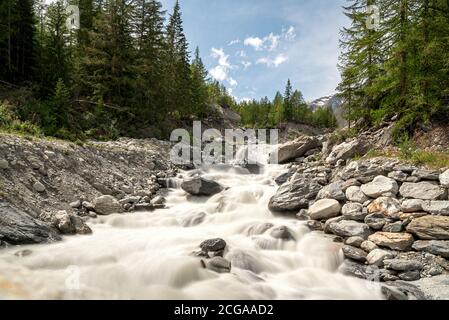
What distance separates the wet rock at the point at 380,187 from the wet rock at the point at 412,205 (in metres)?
0.80

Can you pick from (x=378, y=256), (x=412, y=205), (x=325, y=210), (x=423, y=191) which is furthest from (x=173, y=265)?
(x=423, y=191)

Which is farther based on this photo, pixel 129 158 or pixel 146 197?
pixel 129 158

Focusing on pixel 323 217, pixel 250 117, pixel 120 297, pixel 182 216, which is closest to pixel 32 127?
pixel 182 216

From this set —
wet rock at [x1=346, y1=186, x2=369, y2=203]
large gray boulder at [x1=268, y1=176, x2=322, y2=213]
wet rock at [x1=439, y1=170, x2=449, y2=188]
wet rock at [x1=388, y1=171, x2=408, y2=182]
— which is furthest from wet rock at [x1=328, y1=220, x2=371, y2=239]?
wet rock at [x1=439, y1=170, x2=449, y2=188]

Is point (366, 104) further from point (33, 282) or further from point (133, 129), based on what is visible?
point (33, 282)

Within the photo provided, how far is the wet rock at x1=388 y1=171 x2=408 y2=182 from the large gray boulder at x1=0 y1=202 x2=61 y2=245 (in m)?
11.0

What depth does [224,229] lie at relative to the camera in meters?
10.9

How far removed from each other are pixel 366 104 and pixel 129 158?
14.7 meters

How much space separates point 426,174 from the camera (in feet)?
33.0

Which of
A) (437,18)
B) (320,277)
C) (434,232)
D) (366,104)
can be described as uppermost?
(437,18)

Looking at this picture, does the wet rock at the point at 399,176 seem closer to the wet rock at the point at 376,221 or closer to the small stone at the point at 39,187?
the wet rock at the point at 376,221

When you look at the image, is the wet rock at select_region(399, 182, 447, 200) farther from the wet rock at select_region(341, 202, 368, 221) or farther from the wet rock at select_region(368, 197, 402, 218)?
the wet rock at select_region(341, 202, 368, 221)

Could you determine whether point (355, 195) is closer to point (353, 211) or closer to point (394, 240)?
point (353, 211)

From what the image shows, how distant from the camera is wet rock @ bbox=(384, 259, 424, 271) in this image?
7.48m
